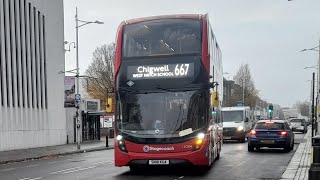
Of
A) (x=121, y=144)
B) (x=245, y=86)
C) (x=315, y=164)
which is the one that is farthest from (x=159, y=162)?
(x=245, y=86)

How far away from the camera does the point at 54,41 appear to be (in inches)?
1699

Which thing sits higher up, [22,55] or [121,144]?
[22,55]

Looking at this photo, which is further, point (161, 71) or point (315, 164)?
point (161, 71)

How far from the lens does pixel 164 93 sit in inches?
569

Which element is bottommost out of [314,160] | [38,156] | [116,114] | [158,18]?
[38,156]

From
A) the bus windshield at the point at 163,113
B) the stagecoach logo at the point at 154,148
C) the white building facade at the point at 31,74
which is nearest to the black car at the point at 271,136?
the bus windshield at the point at 163,113

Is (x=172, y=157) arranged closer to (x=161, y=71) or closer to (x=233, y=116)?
(x=161, y=71)

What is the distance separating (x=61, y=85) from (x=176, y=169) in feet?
95.5

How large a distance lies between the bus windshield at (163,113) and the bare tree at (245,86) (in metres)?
92.0

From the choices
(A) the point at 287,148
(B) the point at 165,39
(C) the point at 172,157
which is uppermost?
(B) the point at 165,39

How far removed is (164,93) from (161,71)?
0.66 meters

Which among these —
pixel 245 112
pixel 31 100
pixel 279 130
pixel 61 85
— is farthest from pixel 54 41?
pixel 279 130

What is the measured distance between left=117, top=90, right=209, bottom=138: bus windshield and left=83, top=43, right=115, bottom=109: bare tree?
54677mm

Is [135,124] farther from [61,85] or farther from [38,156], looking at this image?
[61,85]
